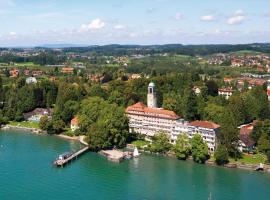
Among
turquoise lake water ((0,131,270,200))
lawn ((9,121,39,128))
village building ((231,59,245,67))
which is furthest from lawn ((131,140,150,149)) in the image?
village building ((231,59,245,67))

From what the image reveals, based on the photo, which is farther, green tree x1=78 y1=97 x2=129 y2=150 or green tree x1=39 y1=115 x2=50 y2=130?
green tree x1=39 y1=115 x2=50 y2=130

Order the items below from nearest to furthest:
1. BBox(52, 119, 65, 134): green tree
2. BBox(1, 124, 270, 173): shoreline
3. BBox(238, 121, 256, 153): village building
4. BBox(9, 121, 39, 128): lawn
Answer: BBox(1, 124, 270, 173): shoreline
BBox(238, 121, 256, 153): village building
BBox(52, 119, 65, 134): green tree
BBox(9, 121, 39, 128): lawn

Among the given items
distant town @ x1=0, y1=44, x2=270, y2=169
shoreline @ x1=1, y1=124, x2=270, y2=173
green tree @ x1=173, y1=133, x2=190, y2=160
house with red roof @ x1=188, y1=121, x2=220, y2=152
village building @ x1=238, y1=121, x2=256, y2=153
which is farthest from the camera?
village building @ x1=238, y1=121, x2=256, y2=153

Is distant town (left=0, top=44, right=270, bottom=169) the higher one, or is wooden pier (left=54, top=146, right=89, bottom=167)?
distant town (left=0, top=44, right=270, bottom=169)

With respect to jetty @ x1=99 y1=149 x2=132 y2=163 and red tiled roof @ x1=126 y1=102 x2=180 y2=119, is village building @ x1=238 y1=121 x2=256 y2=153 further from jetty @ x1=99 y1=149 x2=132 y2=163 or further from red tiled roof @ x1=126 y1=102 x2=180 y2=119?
jetty @ x1=99 y1=149 x2=132 y2=163

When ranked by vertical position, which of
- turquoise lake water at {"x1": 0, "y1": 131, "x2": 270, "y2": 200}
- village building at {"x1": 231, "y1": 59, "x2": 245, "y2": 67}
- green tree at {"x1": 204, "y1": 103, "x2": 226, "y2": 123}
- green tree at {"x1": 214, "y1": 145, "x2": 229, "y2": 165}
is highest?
village building at {"x1": 231, "y1": 59, "x2": 245, "y2": 67}

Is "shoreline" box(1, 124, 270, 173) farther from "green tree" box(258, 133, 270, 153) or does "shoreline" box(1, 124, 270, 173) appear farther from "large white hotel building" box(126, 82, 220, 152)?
"large white hotel building" box(126, 82, 220, 152)

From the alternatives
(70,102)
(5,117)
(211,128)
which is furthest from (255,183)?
(5,117)
